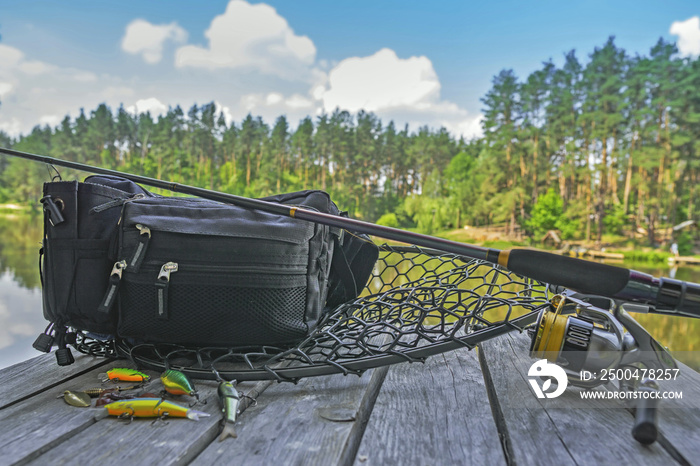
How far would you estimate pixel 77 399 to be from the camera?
71 centimetres

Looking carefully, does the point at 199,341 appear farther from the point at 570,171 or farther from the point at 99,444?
the point at 570,171

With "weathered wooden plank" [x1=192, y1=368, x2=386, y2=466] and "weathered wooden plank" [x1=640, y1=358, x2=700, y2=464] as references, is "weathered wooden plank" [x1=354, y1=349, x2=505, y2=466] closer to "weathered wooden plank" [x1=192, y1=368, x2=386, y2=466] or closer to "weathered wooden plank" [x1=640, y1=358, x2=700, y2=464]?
"weathered wooden plank" [x1=192, y1=368, x2=386, y2=466]

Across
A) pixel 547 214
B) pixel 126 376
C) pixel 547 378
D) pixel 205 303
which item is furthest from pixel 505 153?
pixel 126 376

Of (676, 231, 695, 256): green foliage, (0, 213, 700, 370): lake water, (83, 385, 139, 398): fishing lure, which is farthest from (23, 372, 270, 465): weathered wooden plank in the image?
(676, 231, 695, 256): green foliage

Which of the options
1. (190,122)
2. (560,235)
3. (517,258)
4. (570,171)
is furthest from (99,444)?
(570,171)

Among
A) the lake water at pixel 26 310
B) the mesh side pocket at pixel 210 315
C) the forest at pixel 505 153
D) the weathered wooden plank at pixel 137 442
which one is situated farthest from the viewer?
the forest at pixel 505 153

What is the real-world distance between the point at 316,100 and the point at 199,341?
112 ft

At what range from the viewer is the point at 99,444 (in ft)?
1.89

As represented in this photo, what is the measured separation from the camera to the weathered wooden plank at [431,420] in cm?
56

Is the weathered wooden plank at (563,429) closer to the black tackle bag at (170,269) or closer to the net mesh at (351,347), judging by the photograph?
the net mesh at (351,347)

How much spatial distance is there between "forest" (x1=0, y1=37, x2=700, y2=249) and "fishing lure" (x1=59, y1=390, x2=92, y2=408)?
13528mm

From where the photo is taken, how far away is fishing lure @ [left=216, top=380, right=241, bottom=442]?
601 mm

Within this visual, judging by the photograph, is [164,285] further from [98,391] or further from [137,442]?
[137,442]

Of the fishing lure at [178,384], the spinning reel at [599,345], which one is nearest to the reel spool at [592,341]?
the spinning reel at [599,345]
